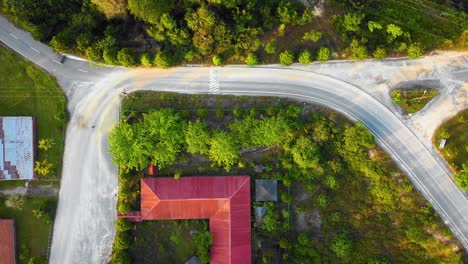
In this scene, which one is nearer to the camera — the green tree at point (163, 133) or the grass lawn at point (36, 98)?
the green tree at point (163, 133)

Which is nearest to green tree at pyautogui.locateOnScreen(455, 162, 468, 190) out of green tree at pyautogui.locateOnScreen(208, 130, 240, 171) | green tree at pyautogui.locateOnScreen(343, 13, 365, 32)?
green tree at pyautogui.locateOnScreen(343, 13, 365, 32)

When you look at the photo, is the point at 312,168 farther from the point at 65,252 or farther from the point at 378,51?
the point at 65,252

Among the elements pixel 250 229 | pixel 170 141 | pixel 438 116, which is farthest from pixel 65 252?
pixel 438 116

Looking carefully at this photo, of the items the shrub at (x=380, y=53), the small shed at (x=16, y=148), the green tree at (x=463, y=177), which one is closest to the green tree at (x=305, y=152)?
the shrub at (x=380, y=53)

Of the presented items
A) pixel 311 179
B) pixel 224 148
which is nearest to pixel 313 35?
pixel 224 148

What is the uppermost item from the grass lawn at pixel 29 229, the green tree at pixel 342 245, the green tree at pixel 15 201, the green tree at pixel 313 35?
the green tree at pixel 313 35

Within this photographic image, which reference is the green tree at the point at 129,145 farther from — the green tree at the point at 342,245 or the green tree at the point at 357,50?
the green tree at the point at 357,50

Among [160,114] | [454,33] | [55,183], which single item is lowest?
[55,183]

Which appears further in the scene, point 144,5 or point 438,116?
point 438,116
